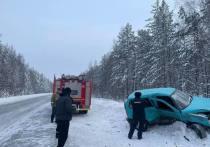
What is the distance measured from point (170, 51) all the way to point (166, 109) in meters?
35.3

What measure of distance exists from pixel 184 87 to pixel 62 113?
3870 centimetres

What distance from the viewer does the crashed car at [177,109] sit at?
13.8 meters

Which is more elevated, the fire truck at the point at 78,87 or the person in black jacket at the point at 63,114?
the fire truck at the point at 78,87

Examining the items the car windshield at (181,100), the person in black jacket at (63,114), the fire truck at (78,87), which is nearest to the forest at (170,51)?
the fire truck at (78,87)

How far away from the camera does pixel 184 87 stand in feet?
159

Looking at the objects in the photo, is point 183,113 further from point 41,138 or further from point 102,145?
point 41,138

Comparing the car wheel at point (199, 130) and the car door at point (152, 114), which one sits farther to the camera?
the car door at point (152, 114)

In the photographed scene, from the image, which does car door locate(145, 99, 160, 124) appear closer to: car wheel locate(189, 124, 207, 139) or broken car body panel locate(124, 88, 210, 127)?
broken car body panel locate(124, 88, 210, 127)

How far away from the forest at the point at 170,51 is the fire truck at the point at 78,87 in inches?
512

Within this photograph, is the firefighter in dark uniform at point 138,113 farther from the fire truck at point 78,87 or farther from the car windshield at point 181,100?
the fire truck at point 78,87

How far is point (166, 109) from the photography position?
1482 cm

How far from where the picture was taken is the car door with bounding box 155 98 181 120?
14.4 metres

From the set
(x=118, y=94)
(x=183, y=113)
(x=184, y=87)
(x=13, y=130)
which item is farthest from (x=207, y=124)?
(x=118, y=94)

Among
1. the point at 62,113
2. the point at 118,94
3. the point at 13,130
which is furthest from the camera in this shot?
the point at 118,94
